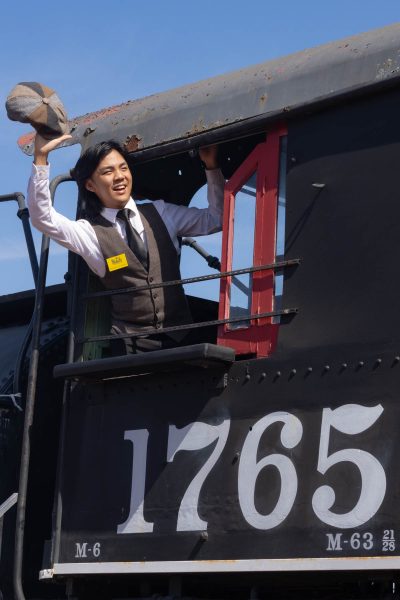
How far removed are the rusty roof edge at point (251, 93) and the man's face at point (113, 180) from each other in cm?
10

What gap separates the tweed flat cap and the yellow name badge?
0.64m

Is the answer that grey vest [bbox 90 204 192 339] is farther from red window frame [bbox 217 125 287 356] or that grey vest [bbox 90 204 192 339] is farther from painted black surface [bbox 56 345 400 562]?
red window frame [bbox 217 125 287 356]

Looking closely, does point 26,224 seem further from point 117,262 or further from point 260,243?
point 260,243

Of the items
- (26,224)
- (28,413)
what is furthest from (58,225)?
(26,224)

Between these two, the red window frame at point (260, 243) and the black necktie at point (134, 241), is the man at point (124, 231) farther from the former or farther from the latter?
the red window frame at point (260, 243)

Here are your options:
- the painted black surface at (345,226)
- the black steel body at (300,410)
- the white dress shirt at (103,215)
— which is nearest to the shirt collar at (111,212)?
the white dress shirt at (103,215)

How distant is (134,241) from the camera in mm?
5488

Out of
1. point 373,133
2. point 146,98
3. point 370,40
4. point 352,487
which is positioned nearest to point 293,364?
point 352,487

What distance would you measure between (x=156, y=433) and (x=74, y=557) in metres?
0.68

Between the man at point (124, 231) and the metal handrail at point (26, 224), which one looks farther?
the metal handrail at point (26, 224)

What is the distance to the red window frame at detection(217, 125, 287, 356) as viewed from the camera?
15.9ft

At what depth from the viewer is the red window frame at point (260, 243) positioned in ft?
15.9

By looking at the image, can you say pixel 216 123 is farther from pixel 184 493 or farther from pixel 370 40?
pixel 184 493

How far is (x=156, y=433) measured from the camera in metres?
5.02
